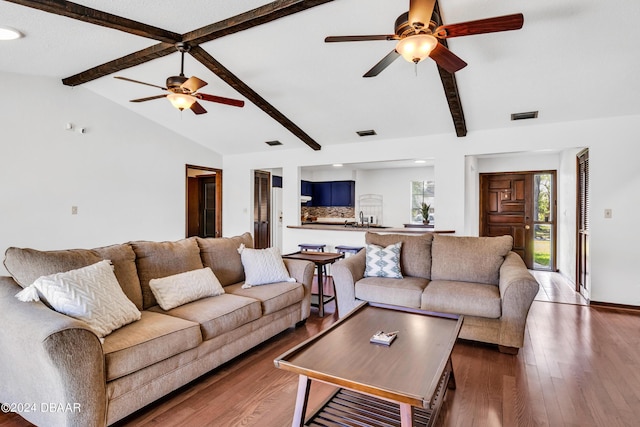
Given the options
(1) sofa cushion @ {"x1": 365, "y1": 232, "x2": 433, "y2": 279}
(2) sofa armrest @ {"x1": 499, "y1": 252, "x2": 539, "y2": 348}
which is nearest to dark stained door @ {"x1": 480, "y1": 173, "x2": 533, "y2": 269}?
(1) sofa cushion @ {"x1": 365, "y1": 232, "x2": 433, "y2": 279}

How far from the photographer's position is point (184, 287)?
272cm

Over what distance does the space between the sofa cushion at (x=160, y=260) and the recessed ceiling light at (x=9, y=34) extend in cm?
229

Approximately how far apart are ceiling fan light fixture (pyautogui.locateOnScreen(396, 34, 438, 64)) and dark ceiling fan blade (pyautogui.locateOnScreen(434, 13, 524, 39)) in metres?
0.07

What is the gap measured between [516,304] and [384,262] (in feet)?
4.21

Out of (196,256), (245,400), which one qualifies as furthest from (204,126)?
(245,400)

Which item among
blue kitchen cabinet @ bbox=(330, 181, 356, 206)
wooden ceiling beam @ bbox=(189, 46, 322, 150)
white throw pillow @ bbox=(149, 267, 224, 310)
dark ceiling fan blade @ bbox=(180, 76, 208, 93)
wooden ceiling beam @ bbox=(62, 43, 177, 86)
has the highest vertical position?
wooden ceiling beam @ bbox=(62, 43, 177, 86)

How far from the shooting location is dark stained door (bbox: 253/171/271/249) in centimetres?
721

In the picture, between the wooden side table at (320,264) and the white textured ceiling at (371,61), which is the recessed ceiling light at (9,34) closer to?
the white textured ceiling at (371,61)

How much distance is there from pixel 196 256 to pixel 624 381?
3.47 m

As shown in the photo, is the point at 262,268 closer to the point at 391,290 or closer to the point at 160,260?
the point at 160,260

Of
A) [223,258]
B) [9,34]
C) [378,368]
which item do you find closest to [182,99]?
[9,34]

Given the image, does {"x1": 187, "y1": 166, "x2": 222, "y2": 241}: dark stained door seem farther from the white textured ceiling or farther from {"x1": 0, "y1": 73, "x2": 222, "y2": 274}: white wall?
the white textured ceiling

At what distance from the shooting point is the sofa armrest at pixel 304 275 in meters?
3.48

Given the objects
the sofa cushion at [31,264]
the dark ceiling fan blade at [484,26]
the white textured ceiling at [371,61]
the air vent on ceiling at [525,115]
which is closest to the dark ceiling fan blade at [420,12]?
the dark ceiling fan blade at [484,26]
